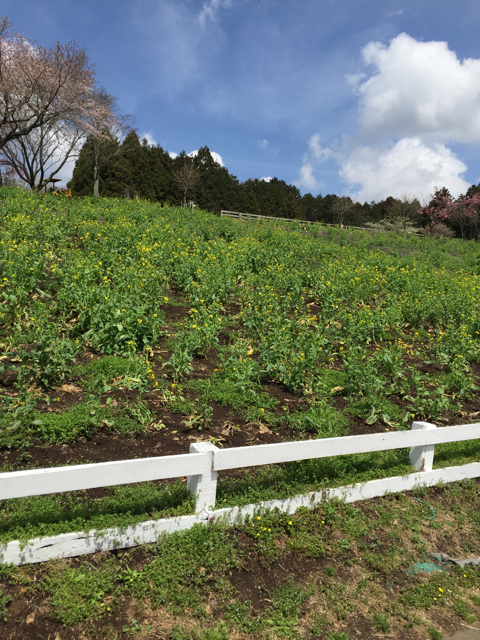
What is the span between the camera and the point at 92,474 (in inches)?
114

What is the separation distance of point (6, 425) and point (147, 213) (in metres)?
13.3

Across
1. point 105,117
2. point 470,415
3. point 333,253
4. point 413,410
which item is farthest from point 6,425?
point 105,117

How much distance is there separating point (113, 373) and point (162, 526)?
249cm

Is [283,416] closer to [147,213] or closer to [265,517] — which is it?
[265,517]

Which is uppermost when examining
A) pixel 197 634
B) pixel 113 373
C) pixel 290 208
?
pixel 290 208

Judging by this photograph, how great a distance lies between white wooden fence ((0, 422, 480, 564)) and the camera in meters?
2.80

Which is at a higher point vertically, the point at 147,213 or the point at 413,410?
the point at 147,213

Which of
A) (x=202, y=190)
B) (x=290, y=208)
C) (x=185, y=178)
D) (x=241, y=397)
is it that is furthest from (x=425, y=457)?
(x=290, y=208)

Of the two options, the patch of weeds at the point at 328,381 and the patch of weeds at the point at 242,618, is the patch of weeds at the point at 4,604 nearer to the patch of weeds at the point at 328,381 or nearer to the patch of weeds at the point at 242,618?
the patch of weeds at the point at 242,618

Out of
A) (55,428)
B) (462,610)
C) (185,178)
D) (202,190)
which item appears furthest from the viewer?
(202,190)

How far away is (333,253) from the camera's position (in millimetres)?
15562

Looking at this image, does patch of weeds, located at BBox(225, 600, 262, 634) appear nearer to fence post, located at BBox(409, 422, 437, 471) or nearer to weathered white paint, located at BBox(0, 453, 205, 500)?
weathered white paint, located at BBox(0, 453, 205, 500)

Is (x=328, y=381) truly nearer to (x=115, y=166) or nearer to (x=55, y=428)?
(x=55, y=428)

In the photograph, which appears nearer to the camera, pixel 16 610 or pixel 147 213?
pixel 16 610
